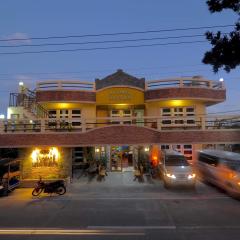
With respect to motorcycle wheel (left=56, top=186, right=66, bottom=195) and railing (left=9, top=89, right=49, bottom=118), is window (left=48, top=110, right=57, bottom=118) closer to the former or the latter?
railing (left=9, top=89, right=49, bottom=118)

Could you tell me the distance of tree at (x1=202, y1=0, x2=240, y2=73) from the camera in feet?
41.3

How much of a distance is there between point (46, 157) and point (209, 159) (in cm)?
1199

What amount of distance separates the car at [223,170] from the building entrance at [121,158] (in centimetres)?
737

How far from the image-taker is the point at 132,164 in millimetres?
32000

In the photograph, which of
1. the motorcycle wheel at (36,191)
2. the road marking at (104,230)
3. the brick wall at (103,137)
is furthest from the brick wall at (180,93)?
the road marking at (104,230)

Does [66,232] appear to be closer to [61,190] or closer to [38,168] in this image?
[61,190]

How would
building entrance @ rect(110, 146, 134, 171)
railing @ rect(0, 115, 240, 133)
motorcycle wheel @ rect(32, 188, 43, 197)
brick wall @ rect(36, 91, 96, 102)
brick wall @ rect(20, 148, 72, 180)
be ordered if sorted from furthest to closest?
building entrance @ rect(110, 146, 134, 171), brick wall @ rect(36, 91, 96, 102), brick wall @ rect(20, 148, 72, 180), railing @ rect(0, 115, 240, 133), motorcycle wheel @ rect(32, 188, 43, 197)

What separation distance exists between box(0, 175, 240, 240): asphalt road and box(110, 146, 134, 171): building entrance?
602 cm

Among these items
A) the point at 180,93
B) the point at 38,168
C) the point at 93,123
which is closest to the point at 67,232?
the point at 93,123

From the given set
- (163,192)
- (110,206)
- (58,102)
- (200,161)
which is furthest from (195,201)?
(58,102)

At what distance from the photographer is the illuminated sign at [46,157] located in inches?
1075

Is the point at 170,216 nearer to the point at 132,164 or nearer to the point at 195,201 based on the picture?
the point at 195,201

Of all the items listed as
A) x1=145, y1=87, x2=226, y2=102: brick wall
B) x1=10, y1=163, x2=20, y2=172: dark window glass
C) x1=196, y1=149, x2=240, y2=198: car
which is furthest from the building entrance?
x1=10, y1=163, x2=20, y2=172: dark window glass

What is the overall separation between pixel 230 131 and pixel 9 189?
15926 mm
